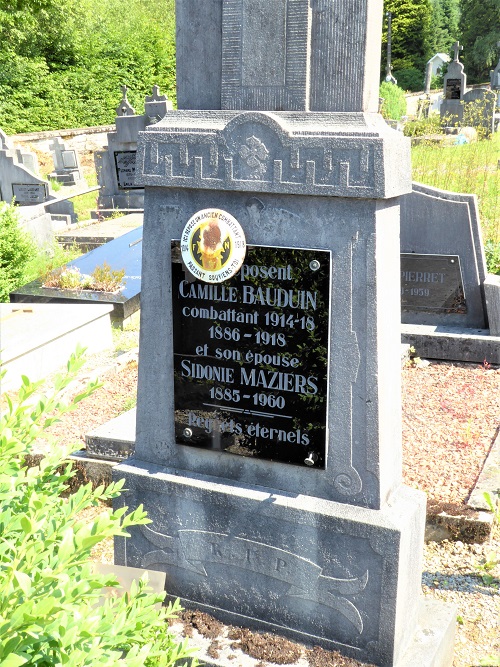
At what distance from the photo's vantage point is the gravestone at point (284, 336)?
8.15 feet

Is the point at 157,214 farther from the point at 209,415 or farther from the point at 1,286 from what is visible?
the point at 1,286

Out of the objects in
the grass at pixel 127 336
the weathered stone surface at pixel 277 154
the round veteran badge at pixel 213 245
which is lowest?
the grass at pixel 127 336

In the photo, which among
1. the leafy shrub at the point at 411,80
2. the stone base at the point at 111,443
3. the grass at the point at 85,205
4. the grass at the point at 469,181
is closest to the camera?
the stone base at the point at 111,443

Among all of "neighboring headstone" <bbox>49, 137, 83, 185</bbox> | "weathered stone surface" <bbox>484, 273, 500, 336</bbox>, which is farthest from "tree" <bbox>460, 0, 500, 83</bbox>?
"weathered stone surface" <bbox>484, 273, 500, 336</bbox>

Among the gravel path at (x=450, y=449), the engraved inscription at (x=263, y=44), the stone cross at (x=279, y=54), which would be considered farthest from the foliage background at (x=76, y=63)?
the engraved inscription at (x=263, y=44)

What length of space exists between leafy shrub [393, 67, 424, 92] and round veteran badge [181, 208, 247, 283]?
51352 millimetres

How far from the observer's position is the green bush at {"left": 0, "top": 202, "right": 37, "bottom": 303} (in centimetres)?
800

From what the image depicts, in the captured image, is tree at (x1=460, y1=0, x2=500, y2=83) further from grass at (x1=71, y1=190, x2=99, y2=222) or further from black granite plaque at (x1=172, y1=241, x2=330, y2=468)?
black granite plaque at (x1=172, y1=241, x2=330, y2=468)

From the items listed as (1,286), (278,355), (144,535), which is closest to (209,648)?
(144,535)

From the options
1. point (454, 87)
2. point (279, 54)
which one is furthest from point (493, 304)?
point (454, 87)

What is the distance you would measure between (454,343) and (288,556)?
4181mm

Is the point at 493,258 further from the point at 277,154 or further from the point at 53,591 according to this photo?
the point at 53,591

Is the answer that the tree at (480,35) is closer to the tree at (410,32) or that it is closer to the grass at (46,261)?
the tree at (410,32)

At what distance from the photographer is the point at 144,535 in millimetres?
3043
